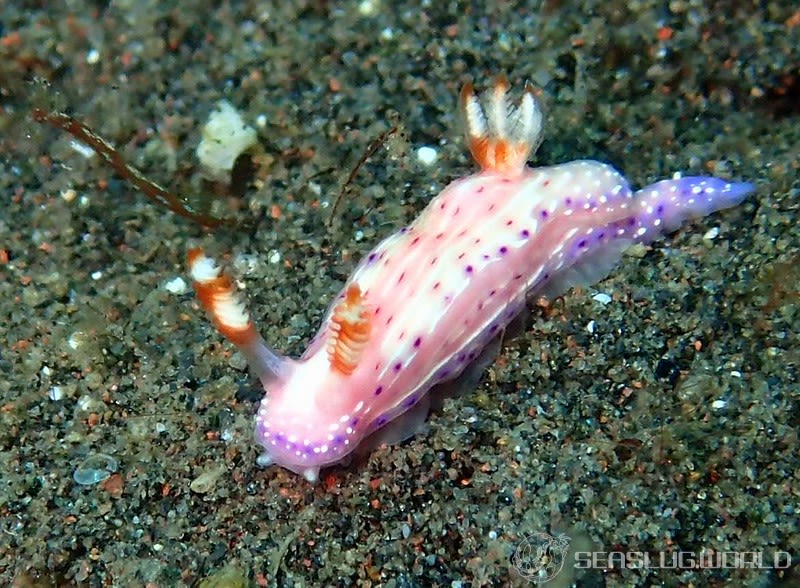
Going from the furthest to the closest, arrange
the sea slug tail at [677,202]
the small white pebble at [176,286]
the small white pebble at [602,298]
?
the small white pebble at [176,286], the sea slug tail at [677,202], the small white pebble at [602,298]

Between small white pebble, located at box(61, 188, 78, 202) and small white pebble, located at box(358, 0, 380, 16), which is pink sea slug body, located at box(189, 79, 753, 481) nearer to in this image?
small white pebble, located at box(358, 0, 380, 16)

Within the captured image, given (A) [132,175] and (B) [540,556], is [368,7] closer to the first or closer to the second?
(A) [132,175]

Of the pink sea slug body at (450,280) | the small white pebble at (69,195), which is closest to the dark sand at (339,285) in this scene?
the small white pebble at (69,195)

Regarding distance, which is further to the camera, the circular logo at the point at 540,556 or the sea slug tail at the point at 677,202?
the sea slug tail at the point at 677,202

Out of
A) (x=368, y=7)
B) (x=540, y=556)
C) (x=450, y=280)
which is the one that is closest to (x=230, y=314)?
(x=450, y=280)

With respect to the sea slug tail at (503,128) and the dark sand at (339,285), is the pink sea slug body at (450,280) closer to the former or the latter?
the sea slug tail at (503,128)

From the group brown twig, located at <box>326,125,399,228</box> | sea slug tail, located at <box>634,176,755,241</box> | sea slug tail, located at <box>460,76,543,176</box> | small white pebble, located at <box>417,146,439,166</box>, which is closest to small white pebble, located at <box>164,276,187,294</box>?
brown twig, located at <box>326,125,399,228</box>

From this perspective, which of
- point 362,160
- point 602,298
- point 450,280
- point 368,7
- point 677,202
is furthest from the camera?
point 368,7

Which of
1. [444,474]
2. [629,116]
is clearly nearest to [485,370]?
[444,474]
